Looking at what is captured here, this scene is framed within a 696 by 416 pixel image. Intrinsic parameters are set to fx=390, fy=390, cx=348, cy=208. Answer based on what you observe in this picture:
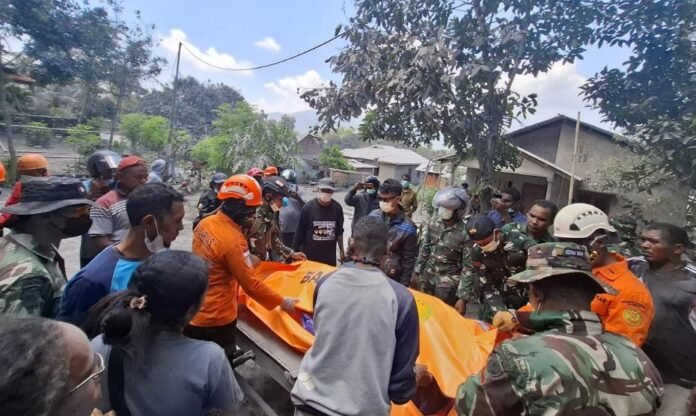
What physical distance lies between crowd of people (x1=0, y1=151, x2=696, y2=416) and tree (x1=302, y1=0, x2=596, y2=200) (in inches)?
118

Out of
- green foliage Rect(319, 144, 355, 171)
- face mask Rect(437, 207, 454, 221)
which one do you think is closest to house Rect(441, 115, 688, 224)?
face mask Rect(437, 207, 454, 221)

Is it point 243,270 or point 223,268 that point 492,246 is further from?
point 223,268

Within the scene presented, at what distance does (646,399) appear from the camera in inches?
51.3

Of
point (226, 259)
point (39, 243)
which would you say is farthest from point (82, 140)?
point (39, 243)

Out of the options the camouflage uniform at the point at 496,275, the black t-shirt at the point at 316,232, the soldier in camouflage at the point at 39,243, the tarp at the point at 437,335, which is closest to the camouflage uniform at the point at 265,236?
the black t-shirt at the point at 316,232

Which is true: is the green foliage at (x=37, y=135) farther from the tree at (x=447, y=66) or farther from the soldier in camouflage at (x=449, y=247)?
the soldier in camouflage at (x=449, y=247)

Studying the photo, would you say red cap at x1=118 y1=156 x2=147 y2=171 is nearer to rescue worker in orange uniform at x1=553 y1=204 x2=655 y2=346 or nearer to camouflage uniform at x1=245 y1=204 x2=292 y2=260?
camouflage uniform at x1=245 y1=204 x2=292 y2=260

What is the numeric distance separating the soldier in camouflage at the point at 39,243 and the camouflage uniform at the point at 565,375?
179 cm

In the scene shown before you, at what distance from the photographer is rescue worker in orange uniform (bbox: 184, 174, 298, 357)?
100 inches

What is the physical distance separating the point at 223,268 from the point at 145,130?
2282 centimetres

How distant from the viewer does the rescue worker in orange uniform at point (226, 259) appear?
255 centimetres

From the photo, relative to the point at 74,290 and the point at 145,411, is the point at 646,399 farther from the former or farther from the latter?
the point at 74,290

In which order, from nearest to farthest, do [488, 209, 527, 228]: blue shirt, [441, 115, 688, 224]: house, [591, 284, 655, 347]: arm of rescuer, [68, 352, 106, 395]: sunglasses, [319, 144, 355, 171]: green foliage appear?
[68, 352, 106, 395]: sunglasses < [591, 284, 655, 347]: arm of rescuer < [488, 209, 527, 228]: blue shirt < [441, 115, 688, 224]: house < [319, 144, 355, 171]: green foliage

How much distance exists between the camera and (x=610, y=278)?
235 cm
